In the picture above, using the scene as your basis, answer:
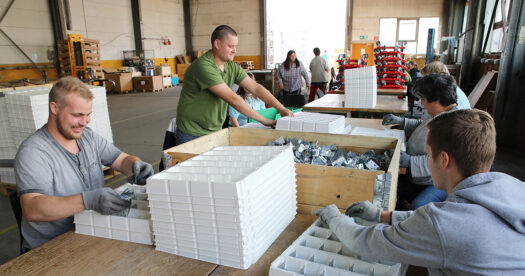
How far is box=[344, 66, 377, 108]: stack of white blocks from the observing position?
16.0ft

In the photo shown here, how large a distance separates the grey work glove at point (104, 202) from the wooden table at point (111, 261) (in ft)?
0.49

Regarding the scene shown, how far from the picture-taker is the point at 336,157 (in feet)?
7.72

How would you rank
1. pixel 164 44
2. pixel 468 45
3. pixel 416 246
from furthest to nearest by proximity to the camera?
pixel 164 44 → pixel 468 45 → pixel 416 246

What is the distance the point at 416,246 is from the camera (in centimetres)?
118

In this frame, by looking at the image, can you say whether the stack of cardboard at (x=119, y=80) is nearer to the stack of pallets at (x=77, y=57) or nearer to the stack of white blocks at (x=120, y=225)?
the stack of pallets at (x=77, y=57)

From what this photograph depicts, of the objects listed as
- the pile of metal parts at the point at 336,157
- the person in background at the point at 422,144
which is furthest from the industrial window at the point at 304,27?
the pile of metal parts at the point at 336,157

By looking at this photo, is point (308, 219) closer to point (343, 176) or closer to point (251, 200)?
point (343, 176)

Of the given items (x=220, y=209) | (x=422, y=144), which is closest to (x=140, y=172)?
(x=220, y=209)

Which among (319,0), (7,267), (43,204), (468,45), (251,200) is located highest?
(319,0)

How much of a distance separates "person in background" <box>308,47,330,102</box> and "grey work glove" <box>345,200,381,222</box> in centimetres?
870

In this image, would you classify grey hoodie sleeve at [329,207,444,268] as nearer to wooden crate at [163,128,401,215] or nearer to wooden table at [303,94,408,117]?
wooden crate at [163,128,401,215]

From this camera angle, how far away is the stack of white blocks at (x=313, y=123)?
9.68 ft

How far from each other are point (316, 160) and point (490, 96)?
669cm

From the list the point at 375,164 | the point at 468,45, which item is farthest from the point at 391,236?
the point at 468,45
